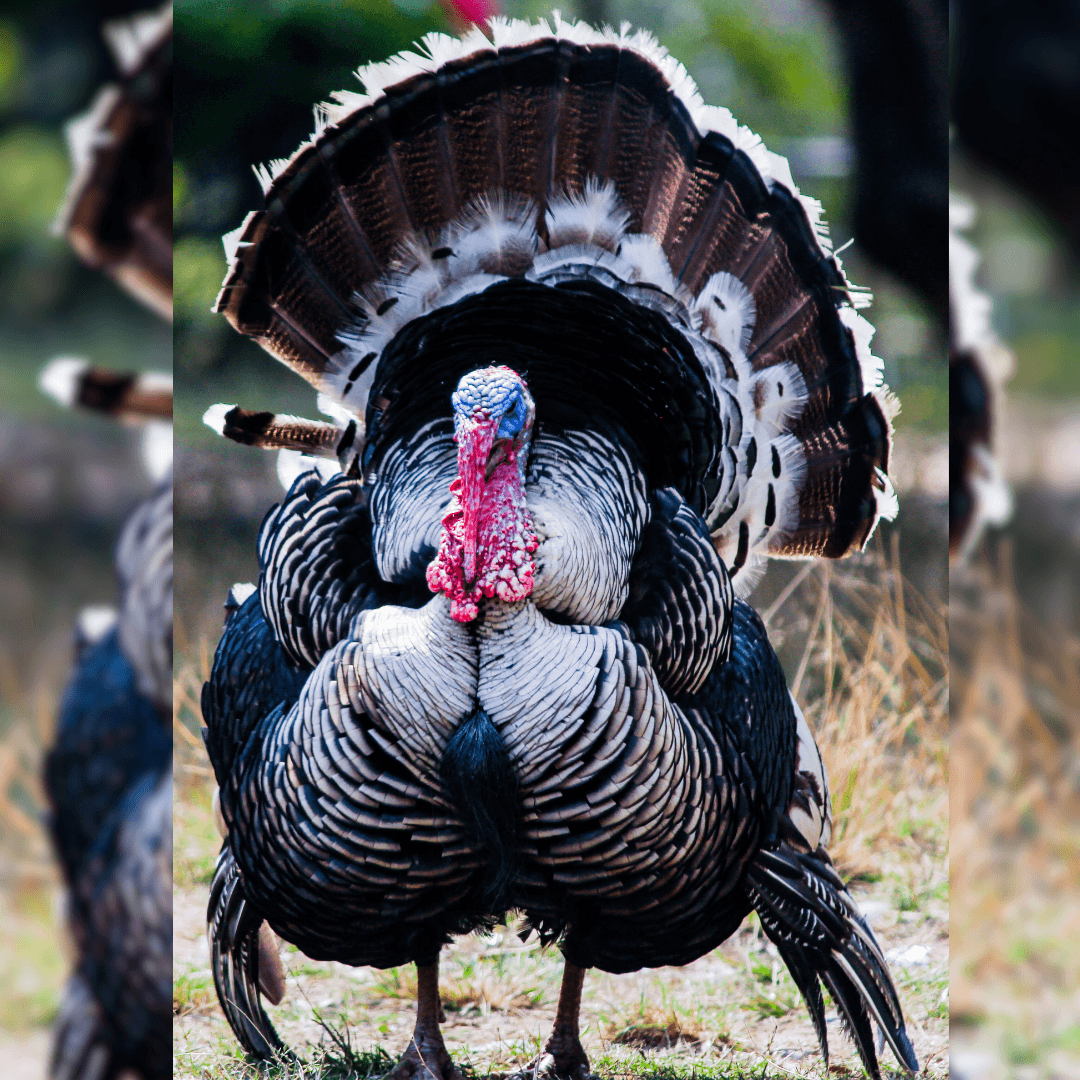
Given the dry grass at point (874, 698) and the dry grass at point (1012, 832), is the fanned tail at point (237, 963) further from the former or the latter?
the dry grass at point (1012, 832)

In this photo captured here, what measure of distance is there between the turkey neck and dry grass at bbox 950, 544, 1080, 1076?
47.0 inches

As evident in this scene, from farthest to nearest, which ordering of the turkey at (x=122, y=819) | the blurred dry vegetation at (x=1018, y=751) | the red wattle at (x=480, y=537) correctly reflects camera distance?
the blurred dry vegetation at (x=1018, y=751) → the turkey at (x=122, y=819) → the red wattle at (x=480, y=537)

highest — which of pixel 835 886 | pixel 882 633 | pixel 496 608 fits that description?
pixel 882 633

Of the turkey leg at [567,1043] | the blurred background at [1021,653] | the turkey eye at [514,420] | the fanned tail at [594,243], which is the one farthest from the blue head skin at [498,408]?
the blurred background at [1021,653]

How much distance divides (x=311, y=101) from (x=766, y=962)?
54.3 inches

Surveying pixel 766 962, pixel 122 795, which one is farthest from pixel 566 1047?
pixel 122 795

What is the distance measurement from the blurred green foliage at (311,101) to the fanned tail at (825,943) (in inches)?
24.9

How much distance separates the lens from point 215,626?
5.92ft

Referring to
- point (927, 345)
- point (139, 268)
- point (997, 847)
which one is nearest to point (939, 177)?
point (927, 345)

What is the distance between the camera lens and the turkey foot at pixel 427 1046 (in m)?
1.67

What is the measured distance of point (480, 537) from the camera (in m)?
1.38

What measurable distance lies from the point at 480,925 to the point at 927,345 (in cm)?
99

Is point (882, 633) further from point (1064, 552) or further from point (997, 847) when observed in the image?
point (1064, 552)

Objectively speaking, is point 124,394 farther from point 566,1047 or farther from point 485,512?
point 566,1047
